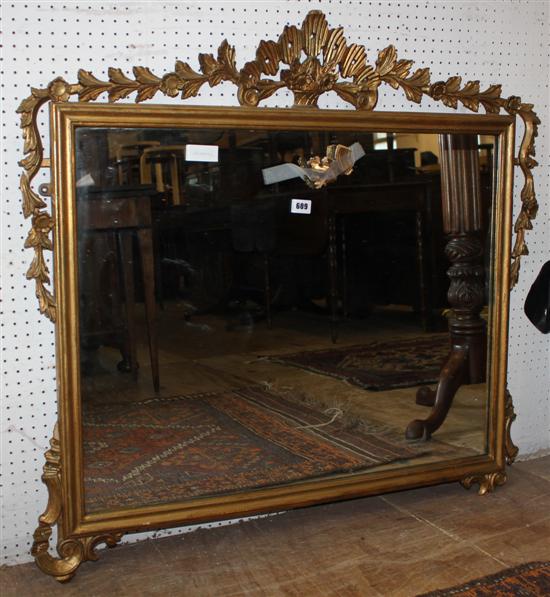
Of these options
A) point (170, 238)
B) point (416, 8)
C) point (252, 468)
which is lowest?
point (252, 468)

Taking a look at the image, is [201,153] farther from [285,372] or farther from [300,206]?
[285,372]

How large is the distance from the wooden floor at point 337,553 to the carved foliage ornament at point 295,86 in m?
0.69

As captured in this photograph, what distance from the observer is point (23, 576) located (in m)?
2.04

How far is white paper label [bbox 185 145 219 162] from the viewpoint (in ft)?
6.77

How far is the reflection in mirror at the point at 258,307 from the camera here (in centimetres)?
204

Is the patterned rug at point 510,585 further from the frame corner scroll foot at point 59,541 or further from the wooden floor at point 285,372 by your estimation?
the frame corner scroll foot at point 59,541

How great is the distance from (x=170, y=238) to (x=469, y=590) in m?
1.15

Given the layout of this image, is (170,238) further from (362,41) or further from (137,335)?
(362,41)

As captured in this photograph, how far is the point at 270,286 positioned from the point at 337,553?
2.45 feet

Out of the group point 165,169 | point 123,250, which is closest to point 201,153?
point 165,169

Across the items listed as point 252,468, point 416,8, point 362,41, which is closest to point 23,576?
point 252,468

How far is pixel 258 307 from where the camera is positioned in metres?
2.28

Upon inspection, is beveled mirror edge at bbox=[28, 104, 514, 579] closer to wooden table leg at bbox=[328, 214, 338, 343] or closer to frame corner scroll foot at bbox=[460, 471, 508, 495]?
frame corner scroll foot at bbox=[460, 471, 508, 495]

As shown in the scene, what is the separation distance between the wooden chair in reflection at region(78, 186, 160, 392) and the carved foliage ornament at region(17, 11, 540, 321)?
0.10m
